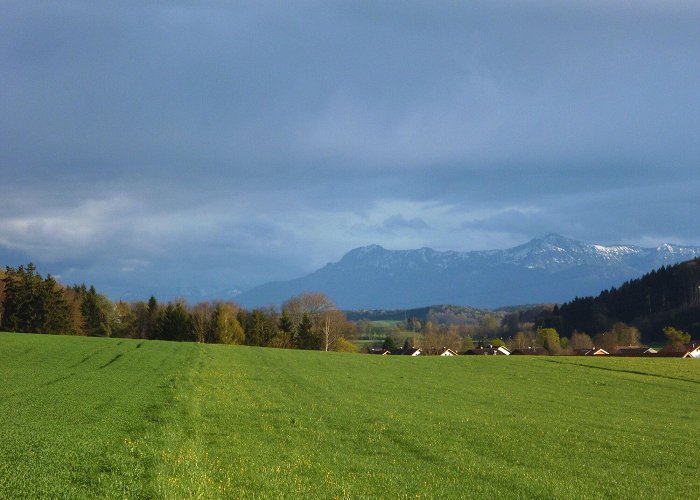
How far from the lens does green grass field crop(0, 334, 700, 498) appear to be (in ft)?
52.2

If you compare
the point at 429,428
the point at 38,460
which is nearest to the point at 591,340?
the point at 429,428

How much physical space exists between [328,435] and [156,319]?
113 meters

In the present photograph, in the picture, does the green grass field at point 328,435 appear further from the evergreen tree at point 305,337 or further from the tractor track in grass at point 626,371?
the evergreen tree at point 305,337

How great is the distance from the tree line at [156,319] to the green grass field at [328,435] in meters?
64.8

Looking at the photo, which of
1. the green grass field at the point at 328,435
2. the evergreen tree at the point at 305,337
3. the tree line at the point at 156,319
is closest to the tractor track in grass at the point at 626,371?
the green grass field at the point at 328,435

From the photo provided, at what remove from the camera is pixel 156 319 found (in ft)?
424

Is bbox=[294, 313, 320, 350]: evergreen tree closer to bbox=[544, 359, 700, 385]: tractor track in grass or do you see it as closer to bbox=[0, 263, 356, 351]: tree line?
bbox=[0, 263, 356, 351]: tree line

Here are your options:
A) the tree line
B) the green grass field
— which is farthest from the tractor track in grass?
the tree line

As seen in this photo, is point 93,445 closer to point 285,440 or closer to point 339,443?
point 285,440

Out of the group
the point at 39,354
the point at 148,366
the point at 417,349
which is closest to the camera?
the point at 148,366

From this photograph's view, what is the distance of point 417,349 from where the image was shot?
175 metres

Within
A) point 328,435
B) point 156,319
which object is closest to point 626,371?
point 328,435

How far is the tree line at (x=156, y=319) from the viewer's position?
110250 mm

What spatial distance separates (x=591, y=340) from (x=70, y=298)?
15410 centimetres
